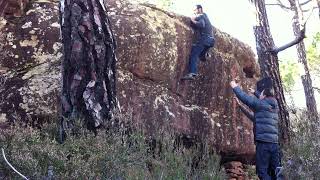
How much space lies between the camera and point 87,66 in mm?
4883

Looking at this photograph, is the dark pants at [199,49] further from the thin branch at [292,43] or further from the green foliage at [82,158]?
the green foliage at [82,158]

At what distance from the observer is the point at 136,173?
12.8 feet

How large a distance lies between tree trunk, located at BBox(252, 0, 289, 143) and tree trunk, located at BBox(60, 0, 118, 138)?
379cm

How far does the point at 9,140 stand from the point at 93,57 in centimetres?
137

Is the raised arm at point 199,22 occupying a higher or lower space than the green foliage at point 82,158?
higher

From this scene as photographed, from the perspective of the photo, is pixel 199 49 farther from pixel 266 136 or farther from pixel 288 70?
pixel 288 70

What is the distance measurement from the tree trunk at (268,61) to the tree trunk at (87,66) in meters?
3.79

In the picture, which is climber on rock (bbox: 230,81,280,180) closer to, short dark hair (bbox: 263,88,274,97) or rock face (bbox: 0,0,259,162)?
short dark hair (bbox: 263,88,274,97)

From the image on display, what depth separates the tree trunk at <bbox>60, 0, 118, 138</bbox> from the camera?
480cm

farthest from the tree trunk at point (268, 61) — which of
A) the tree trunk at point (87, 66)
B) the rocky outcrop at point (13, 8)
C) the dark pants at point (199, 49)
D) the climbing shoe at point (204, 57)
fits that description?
the rocky outcrop at point (13, 8)

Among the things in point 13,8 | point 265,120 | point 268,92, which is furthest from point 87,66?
point 13,8

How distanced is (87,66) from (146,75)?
3.47 metres

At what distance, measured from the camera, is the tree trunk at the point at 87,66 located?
4.80 metres

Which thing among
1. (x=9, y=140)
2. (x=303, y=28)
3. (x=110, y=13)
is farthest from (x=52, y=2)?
(x=9, y=140)
